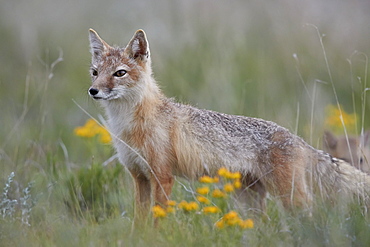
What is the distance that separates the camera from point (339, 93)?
10.8 meters

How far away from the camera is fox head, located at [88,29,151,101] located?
5.82 meters

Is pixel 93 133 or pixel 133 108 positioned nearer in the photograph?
pixel 133 108

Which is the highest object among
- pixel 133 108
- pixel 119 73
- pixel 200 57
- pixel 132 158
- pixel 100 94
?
pixel 119 73

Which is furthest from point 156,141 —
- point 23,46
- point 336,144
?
point 23,46

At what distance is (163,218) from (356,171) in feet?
7.72

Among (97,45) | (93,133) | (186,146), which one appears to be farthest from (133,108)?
(93,133)

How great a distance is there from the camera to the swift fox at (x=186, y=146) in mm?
5766

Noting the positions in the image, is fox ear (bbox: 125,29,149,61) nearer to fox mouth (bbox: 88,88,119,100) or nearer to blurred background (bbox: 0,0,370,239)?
fox mouth (bbox: 88,88,119,100)

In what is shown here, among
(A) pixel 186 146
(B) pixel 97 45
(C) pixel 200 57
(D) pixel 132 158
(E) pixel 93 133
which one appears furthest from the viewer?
(C) pixel 200 57

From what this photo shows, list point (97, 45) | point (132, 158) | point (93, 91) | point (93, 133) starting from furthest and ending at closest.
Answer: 1. point (93, 133)
2. point (97, 45)
3. point (132, 158)
4. point (93, 91)

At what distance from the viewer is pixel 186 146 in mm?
5969

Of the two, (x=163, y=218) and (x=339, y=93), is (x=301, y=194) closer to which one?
(x=163, y=218)

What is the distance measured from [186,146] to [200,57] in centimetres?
503

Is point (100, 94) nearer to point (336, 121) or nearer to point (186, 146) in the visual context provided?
point (186, 146)
